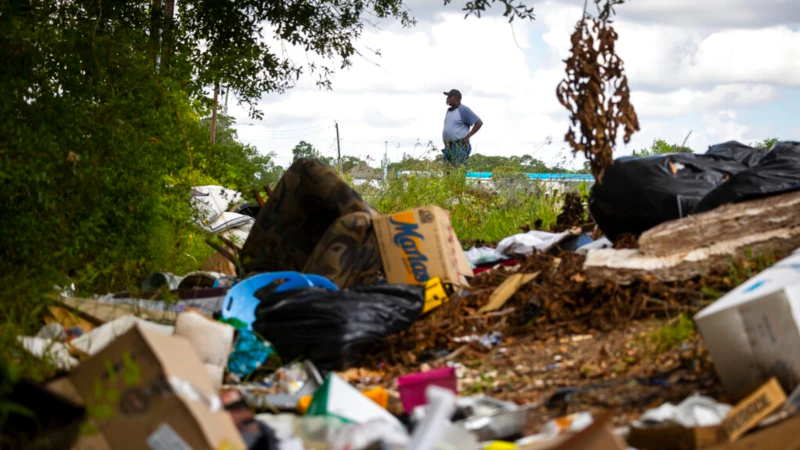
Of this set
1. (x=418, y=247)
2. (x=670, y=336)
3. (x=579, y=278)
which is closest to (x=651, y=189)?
(x=579, y=278)

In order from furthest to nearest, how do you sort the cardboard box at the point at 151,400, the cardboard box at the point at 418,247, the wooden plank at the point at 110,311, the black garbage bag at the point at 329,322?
the cardboard box at the point at 418,247
the wooden plank at the point at 110,311
the black garbage bag at the point at 329,322
the cardboard box at the point at 151,400

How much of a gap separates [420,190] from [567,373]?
7264 millimetres

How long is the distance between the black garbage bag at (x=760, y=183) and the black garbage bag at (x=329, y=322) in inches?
81.1

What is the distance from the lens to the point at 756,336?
3.48 metres

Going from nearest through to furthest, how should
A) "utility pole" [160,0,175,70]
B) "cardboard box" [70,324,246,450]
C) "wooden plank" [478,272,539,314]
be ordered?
1. "cardboard box" [70,324,246,450]
2. "wooden plank" [478,272,539,314]
3. "utility pole" [160,0,175,70]

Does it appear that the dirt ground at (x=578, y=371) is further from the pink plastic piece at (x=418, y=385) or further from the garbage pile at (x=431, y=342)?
the pink plastic piece at (x=418, y=385)

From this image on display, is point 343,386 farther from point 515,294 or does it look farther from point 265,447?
point 515,294

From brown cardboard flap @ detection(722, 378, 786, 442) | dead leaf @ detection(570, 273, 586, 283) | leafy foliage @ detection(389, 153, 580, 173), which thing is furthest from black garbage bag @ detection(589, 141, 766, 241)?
leafy foliage @ detection(389, 153, 580, 173)

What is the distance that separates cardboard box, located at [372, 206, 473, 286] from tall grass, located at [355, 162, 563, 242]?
12.7 ft

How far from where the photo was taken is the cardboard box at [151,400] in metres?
2.53

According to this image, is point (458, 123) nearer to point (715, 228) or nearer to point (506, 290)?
point (506, 290)

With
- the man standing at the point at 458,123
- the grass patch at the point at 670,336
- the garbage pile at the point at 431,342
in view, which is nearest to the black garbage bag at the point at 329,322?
the garbage pile at the point at 431,342

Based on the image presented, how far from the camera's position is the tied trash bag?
20.4 feet

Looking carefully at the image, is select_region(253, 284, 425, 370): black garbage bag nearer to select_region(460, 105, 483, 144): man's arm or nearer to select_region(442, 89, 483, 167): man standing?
select_region(442, 89, 483, 167): man standing
